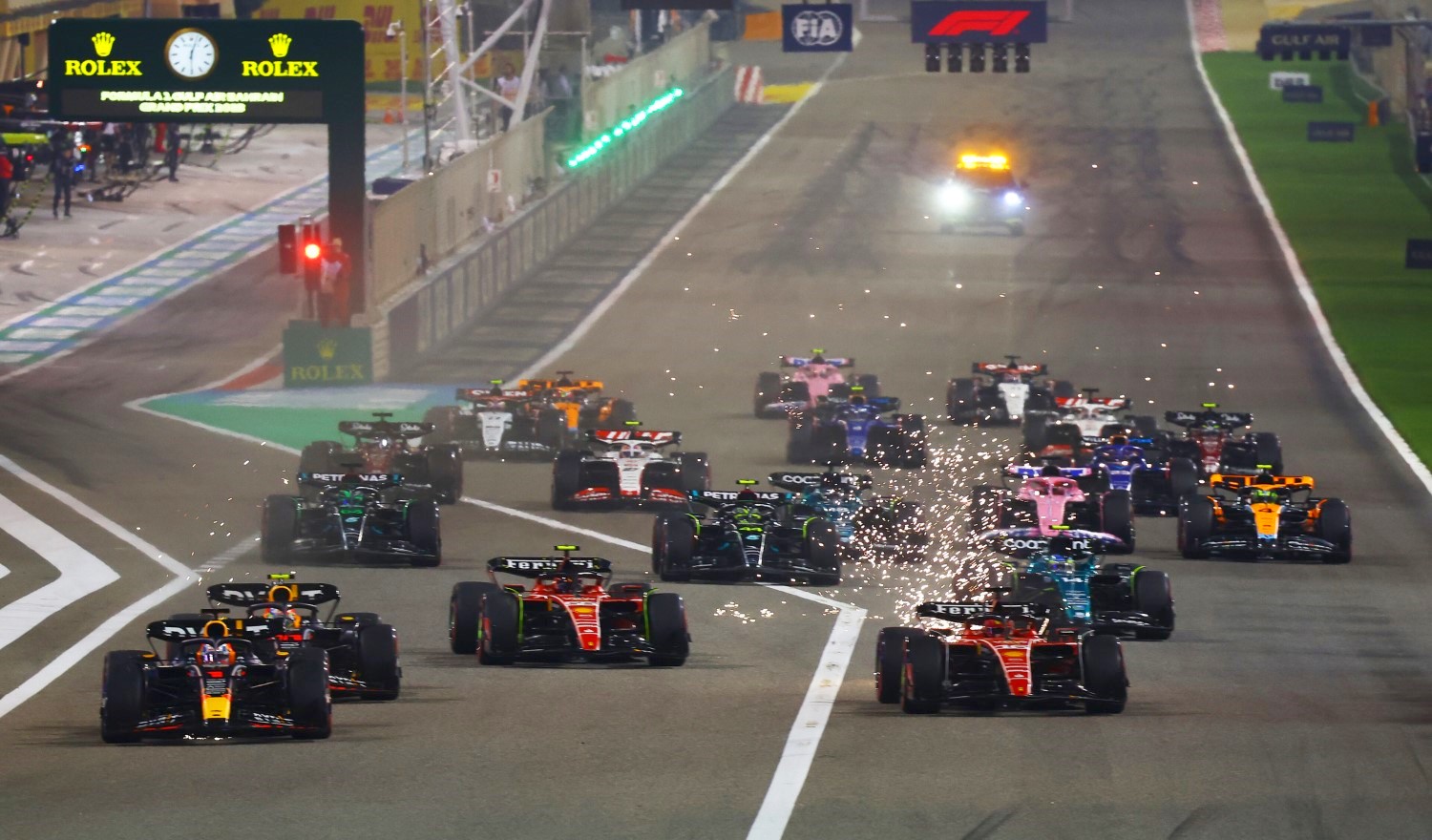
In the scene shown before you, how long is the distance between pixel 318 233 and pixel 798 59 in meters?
54.6

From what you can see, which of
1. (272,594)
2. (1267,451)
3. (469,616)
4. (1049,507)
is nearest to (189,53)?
(1049,507)

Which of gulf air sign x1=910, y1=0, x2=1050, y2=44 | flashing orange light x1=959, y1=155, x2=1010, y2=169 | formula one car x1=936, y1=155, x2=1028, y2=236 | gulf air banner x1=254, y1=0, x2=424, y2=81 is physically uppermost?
gulf air banner x1=254, y1=0, x2=424, y2=81

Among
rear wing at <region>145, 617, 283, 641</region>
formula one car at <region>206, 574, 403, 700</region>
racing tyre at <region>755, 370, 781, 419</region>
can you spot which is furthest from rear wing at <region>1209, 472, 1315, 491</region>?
rear wing at <region>145, 617, 283, 641</region>

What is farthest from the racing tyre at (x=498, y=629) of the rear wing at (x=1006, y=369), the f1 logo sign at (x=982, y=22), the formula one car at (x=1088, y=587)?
the f1 logo sign at (x=982, y=22)

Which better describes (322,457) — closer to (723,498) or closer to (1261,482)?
(723,498)

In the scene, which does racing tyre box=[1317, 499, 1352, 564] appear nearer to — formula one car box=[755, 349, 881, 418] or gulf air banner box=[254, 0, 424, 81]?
formula one car box=[755, 349, 881, 418]

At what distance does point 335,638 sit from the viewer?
20156 millimetres

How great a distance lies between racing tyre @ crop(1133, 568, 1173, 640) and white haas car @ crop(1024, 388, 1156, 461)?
11.3m

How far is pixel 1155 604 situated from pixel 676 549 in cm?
539

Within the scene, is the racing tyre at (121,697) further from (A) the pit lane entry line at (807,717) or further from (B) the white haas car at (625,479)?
(B) the white haas car at (625,479)

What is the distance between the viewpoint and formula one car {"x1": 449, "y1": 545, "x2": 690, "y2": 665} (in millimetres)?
21641

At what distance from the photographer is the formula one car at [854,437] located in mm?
35188

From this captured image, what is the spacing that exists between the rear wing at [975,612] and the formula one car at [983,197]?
4282 cm

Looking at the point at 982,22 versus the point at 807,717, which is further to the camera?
the point at 982,22
